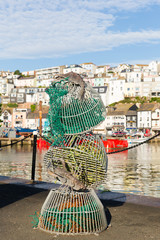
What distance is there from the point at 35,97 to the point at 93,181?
149m

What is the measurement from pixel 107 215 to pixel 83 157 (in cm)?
161

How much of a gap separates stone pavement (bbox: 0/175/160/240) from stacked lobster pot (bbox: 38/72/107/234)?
30cm

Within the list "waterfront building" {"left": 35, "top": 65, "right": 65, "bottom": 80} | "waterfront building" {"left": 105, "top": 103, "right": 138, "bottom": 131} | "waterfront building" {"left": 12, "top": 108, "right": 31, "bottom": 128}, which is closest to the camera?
"waterfront building" {"left": 105, "top": 103, "right": 138, "bottom": 131}

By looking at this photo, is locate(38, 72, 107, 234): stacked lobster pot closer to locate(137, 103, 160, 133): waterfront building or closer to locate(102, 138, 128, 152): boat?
locate(102, 138, 128, 152): boat

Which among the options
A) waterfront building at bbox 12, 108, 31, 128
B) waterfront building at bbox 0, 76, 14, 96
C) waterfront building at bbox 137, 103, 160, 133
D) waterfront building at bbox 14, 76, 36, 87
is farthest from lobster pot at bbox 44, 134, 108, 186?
waterfront building at bbox 14, 76, 36, 87

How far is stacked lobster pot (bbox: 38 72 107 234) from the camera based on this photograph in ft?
18.9

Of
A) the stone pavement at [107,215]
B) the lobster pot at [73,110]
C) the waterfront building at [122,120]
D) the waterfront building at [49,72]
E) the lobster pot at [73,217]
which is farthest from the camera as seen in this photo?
the waterfront building at [49,72]

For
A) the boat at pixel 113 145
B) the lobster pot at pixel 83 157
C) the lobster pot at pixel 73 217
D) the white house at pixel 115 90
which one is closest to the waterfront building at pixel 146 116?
the white house at pixel 115 90

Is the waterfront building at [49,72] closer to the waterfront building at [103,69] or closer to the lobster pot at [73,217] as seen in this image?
the waterfront building at [103,69]

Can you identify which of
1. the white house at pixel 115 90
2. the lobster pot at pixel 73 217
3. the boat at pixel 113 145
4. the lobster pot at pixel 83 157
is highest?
the white house at pixel 115 90

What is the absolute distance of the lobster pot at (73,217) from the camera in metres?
5.66

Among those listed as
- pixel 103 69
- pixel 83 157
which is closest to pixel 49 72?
pixel 103 69

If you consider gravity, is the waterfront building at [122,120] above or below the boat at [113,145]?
above

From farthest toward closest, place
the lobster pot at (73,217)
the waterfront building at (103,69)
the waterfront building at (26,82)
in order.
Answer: the waterfront building at (103,69)
the waterfront building at (26,82)
the lobster pot at (73,217)
